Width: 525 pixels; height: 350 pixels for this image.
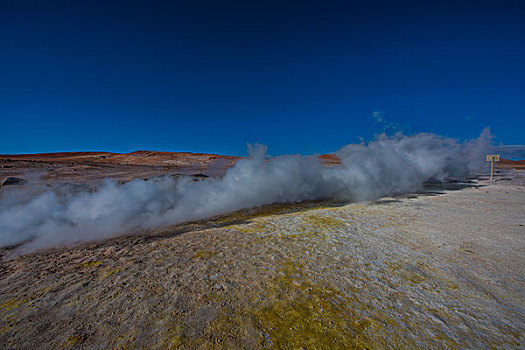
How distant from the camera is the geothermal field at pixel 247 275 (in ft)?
6.35

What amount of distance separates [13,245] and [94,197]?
5.73ft

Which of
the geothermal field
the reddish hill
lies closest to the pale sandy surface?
the geothermal field

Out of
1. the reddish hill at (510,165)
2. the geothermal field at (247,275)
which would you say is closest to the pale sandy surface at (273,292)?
the geothermal field at (247,275)

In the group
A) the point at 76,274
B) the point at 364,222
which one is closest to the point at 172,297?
the point at 76,274

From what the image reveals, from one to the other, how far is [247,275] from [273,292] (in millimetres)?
500

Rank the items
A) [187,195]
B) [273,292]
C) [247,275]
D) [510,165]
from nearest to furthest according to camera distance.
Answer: [273,292], [247,275], [187,195], [510,165]

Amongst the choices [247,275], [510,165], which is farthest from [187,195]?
[510,165]

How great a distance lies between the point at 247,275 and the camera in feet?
9.50

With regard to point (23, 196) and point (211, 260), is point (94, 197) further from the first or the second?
point (211, 260)

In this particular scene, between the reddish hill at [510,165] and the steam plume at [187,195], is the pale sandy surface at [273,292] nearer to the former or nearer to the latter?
the steam plume at [187,195]

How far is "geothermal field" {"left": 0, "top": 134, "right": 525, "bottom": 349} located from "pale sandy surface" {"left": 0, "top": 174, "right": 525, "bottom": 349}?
14 mm

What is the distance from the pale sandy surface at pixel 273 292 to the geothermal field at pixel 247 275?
0.05ft

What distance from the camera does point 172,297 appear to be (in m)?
2.43

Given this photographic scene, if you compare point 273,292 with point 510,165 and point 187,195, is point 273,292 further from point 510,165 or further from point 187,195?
point 510,165
